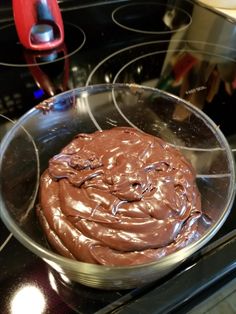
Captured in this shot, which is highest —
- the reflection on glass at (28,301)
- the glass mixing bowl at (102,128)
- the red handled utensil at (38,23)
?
the red handled utensil at (38,23)

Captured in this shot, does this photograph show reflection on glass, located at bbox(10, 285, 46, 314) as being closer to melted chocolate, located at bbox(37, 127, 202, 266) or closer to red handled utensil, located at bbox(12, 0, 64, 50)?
melted chocolate, located at bbox(37, 127, 202, 266)

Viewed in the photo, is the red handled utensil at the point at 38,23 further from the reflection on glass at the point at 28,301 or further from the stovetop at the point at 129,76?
the reflection on glass at the point at 28,301

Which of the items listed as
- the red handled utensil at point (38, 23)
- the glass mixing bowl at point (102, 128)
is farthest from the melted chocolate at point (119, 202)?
the red handled utensil at point (38, 23)

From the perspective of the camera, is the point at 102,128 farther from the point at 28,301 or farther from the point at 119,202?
the point at 28,301

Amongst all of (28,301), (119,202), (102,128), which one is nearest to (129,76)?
(102,128)

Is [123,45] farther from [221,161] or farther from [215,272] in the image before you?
[215,272]
